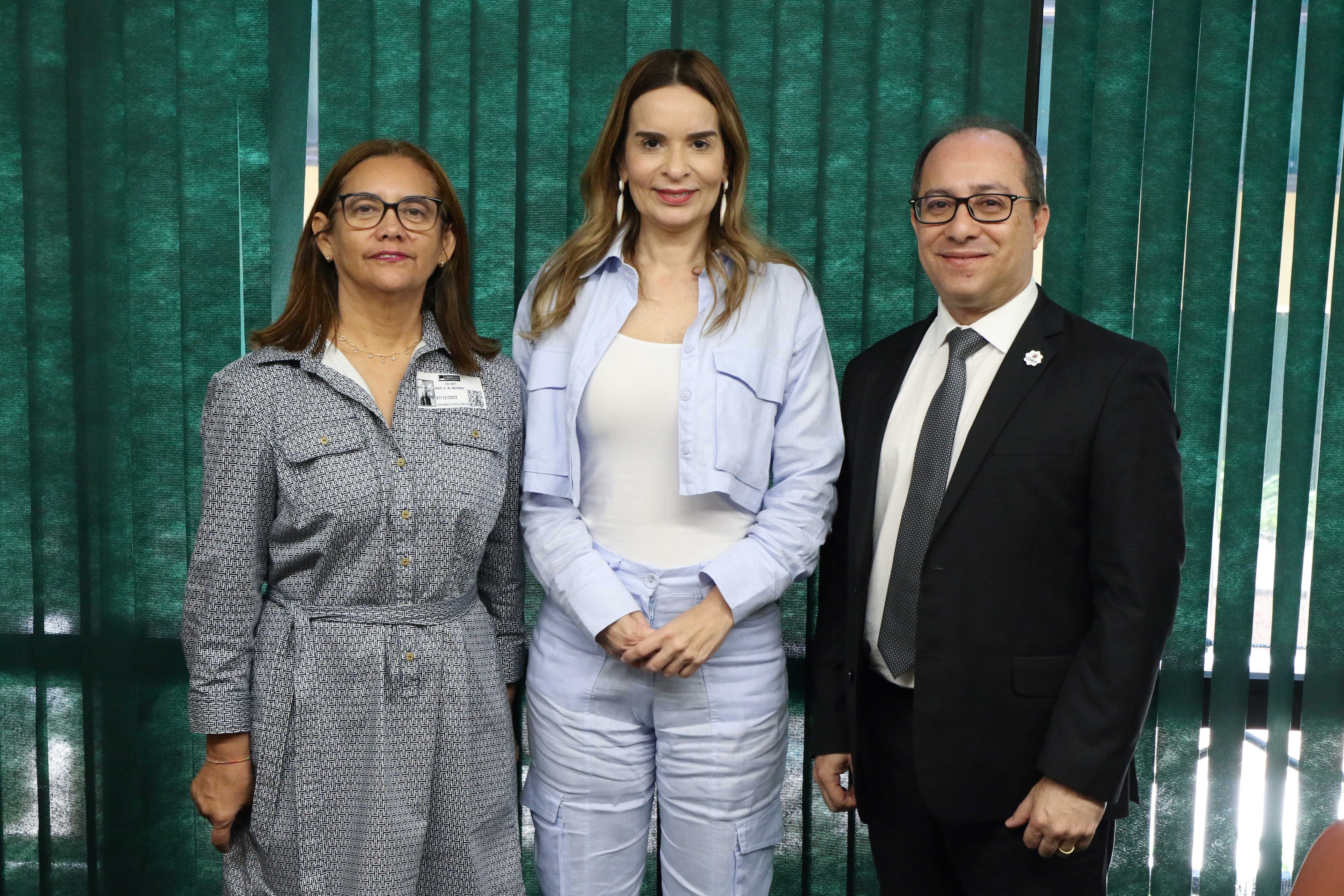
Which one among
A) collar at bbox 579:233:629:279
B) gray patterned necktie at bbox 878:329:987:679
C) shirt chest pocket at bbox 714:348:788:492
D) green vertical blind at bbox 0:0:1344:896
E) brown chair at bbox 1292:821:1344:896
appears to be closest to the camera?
brown chair at bbox 1292:821:1344:896

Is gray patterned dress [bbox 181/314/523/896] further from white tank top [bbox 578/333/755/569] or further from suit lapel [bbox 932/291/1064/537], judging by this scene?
suit lapel [bbox 932/291/1064/537]

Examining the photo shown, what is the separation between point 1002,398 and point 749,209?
963 millimetres

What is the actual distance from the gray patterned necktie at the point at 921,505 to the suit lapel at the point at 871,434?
0.07m

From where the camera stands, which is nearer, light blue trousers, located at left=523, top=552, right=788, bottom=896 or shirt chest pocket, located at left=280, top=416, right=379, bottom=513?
shirt chest pocket, located at left=280, top=416, right=379, bottom=513

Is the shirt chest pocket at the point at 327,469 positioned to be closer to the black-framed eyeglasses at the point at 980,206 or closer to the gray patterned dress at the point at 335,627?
the gray patterned dress at the point at 335,627

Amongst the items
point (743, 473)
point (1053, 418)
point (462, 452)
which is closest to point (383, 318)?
point (462, 452)

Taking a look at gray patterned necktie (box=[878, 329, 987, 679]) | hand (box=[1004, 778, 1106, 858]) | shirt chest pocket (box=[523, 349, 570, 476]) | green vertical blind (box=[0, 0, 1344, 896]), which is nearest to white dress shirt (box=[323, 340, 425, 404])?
shirt chest pocket (box=[523, 349, 570, 476])

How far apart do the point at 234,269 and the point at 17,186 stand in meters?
0.58

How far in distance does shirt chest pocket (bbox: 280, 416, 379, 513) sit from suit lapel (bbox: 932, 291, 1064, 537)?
0.98 m

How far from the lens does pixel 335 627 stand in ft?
6.02

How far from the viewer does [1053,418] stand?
5.63ft

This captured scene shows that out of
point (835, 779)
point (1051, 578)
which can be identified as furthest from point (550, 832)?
point (1051, 578)

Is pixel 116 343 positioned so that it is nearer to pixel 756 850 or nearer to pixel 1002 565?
pixel 756 850

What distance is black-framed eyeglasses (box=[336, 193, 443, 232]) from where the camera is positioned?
1903mm
